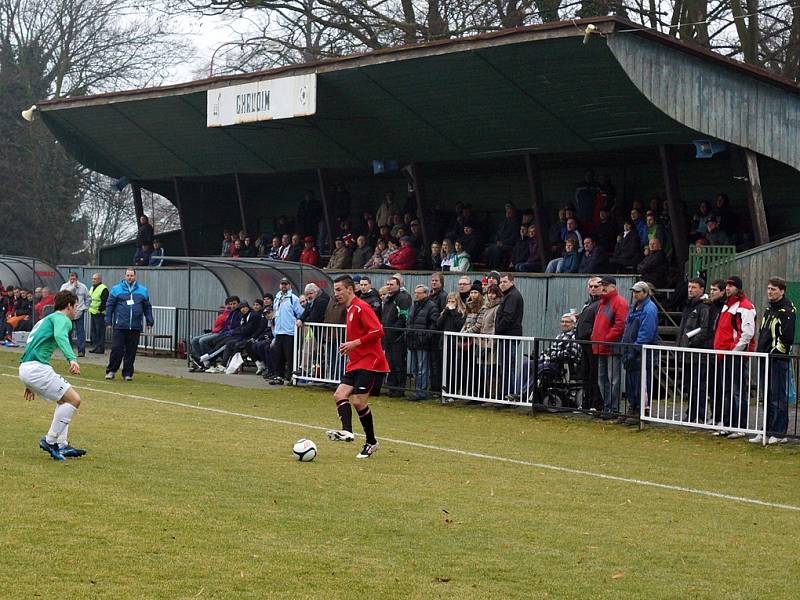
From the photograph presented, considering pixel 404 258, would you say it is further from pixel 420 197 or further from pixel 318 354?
pixel 318 354

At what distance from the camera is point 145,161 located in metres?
35.6

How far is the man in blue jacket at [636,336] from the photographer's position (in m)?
16.3

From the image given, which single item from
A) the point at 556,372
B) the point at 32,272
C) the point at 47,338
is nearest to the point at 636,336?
the point at 556,372

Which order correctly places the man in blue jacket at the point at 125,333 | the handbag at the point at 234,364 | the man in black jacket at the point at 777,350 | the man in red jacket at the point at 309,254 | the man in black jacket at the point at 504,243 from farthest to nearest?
1. the man in red jacket at the point at 309,254
2. the man in black jacket at the point at 504,243
3. the handbag at the point at 234,364
4. the man in blue jacket at the point at 125,333
5. the man in black jacket at the point at 777,350

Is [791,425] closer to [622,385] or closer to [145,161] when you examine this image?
[622,385]

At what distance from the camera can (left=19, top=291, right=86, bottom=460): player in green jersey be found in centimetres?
1157

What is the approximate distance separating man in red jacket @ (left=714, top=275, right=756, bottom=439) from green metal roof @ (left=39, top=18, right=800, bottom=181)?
6.30 metres

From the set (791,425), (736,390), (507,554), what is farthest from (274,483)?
(791,425)

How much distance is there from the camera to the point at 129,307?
71.5ft

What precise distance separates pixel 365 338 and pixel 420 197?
16.3 metres

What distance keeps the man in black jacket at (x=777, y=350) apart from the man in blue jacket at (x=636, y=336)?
5.40 feet

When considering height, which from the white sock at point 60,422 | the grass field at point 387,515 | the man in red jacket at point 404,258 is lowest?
the grass field at point 387,515

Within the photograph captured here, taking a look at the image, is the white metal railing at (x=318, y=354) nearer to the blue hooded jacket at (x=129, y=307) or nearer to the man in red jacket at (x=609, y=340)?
the blue hooded jacket at (x=129, y=307)

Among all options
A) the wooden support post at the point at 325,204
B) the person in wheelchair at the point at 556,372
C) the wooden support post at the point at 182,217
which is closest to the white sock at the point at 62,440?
the person in wheelchair at the point at 556,372
